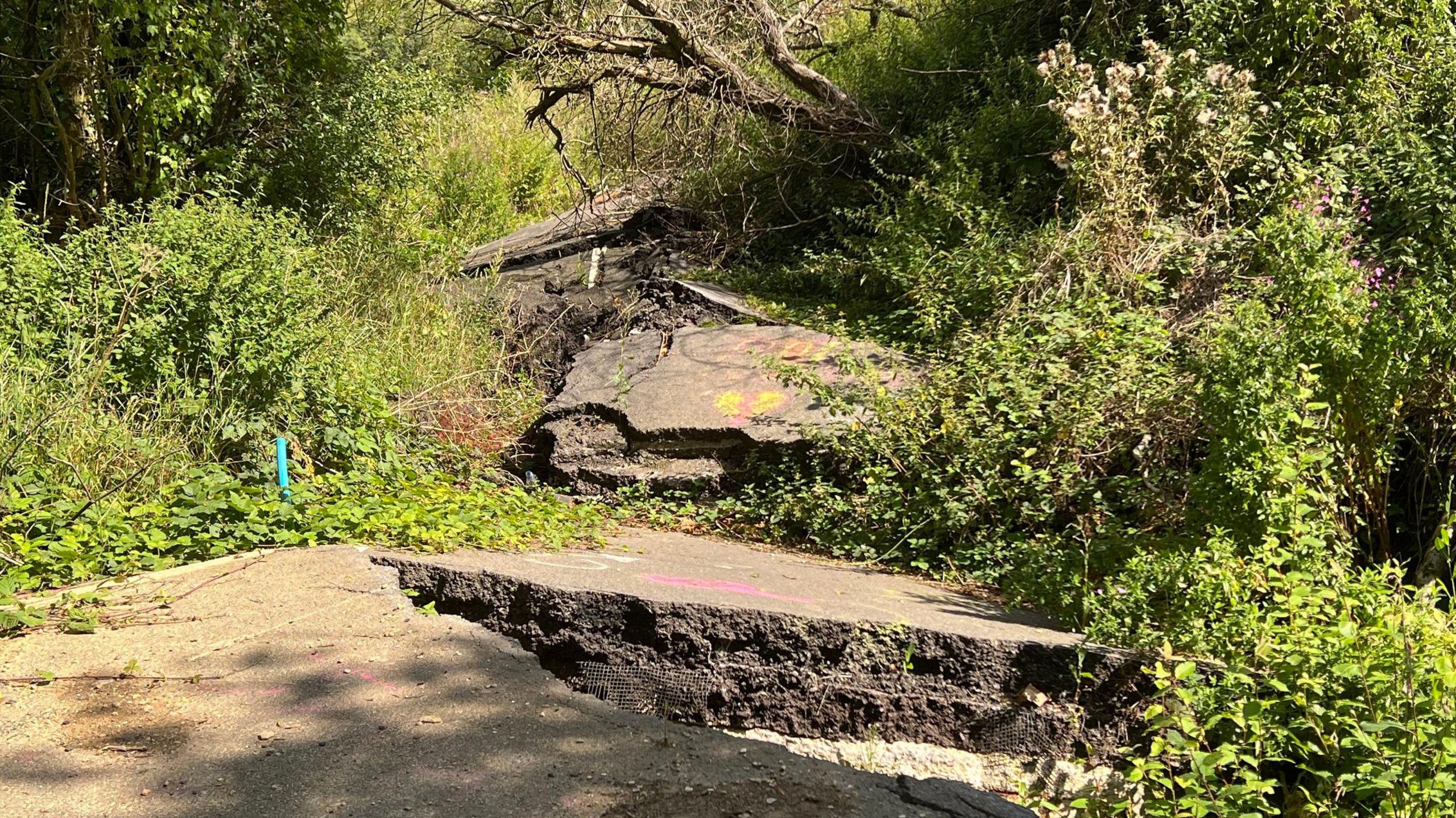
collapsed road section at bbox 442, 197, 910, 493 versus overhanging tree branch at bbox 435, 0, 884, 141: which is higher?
overhanging tree branch at bbox 435, 0, 884, 141

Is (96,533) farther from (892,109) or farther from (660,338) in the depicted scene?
(892,109)

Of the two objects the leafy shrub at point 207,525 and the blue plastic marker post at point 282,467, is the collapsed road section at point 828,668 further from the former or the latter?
the blue plastic marker post at point 282,467

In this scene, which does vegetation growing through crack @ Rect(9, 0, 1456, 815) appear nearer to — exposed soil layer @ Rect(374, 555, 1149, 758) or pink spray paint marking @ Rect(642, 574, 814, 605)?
exposed soil layer @ Rect(374, 555, 1149, 758)

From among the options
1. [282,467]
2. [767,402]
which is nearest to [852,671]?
[282,467]

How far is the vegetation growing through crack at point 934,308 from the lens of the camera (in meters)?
3.57

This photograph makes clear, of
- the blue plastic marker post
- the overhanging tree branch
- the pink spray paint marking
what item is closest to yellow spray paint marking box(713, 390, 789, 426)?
the pink spray paint marking

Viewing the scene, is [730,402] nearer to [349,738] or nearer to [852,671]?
[852,671]

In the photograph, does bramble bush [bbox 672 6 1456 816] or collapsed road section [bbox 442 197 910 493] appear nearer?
bramble bush [bbox 672 6 1456 816]

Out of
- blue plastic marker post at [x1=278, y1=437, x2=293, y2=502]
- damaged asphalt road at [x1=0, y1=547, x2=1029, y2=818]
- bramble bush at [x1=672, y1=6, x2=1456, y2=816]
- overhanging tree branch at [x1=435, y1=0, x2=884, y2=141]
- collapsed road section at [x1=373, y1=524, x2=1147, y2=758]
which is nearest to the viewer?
damaged asphalt road at [x1=0, y1=547, x2=1029, y2=818]

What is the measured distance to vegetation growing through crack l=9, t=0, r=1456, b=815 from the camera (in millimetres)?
3574

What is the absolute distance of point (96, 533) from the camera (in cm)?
394

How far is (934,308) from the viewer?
663 cm

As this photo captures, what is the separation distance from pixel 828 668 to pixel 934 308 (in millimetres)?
3662

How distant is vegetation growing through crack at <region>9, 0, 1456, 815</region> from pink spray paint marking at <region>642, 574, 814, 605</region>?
2.88 ft
